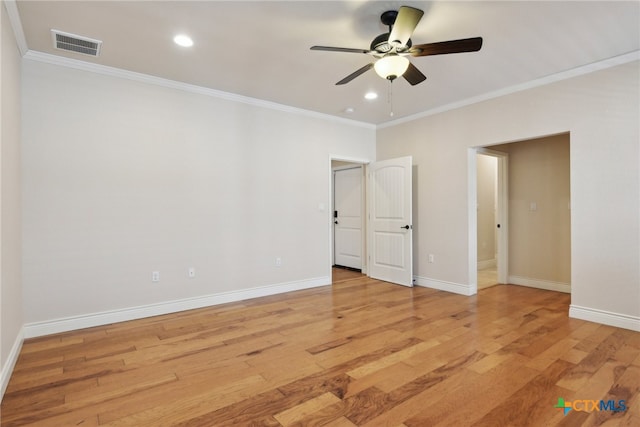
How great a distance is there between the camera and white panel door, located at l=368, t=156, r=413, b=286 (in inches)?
200

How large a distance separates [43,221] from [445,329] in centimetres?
405

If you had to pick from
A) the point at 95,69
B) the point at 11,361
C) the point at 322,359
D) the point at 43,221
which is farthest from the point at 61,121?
the point at 322,359

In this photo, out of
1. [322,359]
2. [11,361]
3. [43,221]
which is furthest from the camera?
[43,221]

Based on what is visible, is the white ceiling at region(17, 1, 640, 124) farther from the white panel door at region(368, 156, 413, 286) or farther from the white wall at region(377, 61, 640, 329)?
the white panel door at region(368, 156, 413, 286)

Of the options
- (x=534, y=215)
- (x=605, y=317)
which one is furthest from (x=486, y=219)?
(x=605, y=317)

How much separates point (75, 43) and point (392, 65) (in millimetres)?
2823

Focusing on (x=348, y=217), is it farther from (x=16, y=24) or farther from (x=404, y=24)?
(x=16, y=24)

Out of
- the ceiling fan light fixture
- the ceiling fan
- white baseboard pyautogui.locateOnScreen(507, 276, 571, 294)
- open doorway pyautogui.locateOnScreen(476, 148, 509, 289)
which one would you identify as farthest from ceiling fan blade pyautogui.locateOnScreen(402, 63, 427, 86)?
white baseboard pyautogui.locateOnScreen(507, 276, 571, 294)

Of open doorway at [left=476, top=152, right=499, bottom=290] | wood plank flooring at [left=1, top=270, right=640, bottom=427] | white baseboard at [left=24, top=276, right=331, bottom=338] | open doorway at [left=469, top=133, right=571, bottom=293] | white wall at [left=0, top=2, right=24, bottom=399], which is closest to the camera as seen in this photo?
wood plank flooring at [left=1, top=270, right=640, bottom=427]

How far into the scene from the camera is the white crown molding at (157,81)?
125 inches

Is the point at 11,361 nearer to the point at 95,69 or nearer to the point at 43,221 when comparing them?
the point at 43,221

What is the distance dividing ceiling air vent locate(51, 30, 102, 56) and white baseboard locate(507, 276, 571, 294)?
6227 mm

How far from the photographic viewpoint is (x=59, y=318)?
3.20 metres

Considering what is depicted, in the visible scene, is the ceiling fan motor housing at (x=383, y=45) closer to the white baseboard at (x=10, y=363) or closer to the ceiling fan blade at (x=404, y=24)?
the ceiling fan blade at (x=404, y=24)
